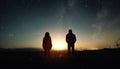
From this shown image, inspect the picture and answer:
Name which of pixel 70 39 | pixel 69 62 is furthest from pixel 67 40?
pixel 69 62

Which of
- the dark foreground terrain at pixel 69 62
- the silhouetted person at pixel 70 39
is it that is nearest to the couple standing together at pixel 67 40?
the silhouetted person at pixel 70 39

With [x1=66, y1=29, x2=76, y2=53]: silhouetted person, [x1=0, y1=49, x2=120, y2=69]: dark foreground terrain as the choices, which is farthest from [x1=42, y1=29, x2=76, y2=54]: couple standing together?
[x1=0, y1=49, x2=120, y2=69]: dark foreground terrain

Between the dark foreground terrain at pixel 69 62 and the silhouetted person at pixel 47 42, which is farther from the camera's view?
the silhouetted person at pixel 47 42

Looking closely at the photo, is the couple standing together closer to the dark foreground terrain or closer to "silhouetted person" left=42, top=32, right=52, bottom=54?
"silhouetted person" left=42, top=32, right=52, bottom=54

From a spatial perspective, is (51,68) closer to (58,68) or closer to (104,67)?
(58,68)

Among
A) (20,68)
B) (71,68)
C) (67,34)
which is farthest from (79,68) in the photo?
(67,34)

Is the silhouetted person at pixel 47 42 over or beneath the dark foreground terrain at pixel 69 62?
over

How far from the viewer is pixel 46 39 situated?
852 inches

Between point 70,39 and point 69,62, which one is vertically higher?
point 70,39

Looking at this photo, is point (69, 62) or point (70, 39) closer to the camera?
point (69, 62)

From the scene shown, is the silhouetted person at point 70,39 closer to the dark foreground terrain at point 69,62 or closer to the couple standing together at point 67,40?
the couple standing together at point 67,40

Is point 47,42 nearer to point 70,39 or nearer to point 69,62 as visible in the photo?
point 70,39

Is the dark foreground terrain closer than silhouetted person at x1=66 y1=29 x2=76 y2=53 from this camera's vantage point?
Yes

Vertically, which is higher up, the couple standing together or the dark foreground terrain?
the couple standing together
